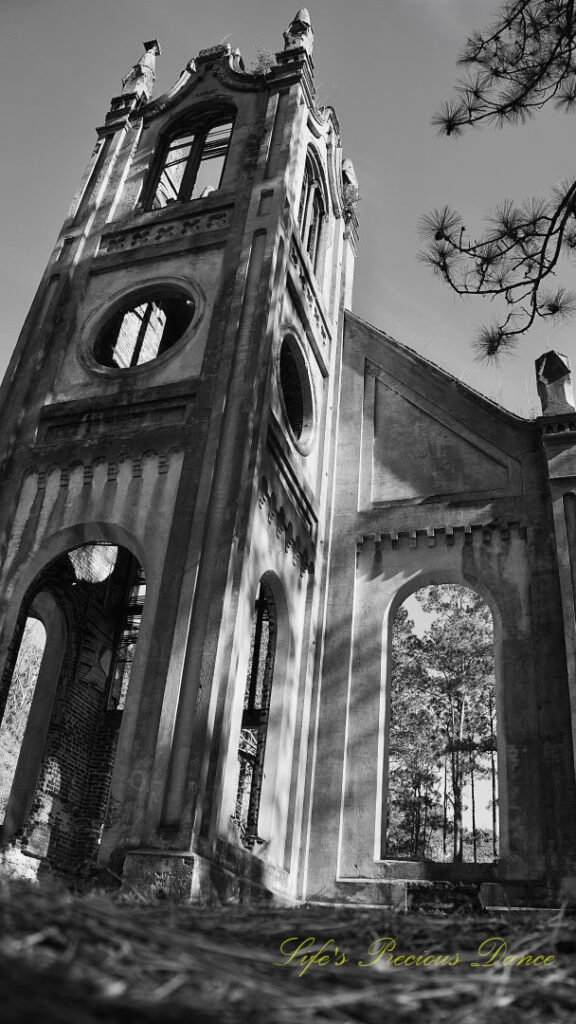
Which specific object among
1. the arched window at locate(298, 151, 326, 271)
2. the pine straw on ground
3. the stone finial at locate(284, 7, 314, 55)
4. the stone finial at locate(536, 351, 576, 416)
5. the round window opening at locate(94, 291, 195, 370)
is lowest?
the pine straw on ground

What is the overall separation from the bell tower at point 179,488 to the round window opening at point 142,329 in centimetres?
4

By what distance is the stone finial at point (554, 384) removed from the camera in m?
12.7

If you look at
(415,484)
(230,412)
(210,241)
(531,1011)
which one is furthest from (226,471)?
(531,1011)

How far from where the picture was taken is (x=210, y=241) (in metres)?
13.3

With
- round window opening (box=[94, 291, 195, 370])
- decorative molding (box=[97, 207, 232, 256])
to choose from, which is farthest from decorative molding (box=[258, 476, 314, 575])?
decorative molding (box=[97, 207, 232, 256])

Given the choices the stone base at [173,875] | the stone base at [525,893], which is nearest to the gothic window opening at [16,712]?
the stone base at [525,893]

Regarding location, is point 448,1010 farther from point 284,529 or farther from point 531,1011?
point 284,529

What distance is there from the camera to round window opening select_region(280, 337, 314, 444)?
13.5 m

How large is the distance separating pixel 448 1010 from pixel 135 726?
23.0ft

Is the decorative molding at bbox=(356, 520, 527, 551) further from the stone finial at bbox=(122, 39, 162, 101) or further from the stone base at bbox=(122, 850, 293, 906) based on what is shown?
the stone finial at bbox=(122, 39, 162, 101)

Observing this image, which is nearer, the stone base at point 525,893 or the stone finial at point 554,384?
the stone base at point 525,893

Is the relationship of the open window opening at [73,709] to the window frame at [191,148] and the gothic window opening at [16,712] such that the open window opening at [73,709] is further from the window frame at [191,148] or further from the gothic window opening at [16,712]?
the gothic window opening at [16,712]

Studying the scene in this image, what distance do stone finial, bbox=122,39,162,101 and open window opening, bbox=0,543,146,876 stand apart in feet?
31.0

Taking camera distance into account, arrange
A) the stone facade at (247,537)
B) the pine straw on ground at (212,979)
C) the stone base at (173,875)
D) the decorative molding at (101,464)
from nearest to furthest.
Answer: the pine straw on ground at (212,979) < the stone base at (173,875) < the stone facade at (247,537) < the decorative molding at (101,464)
